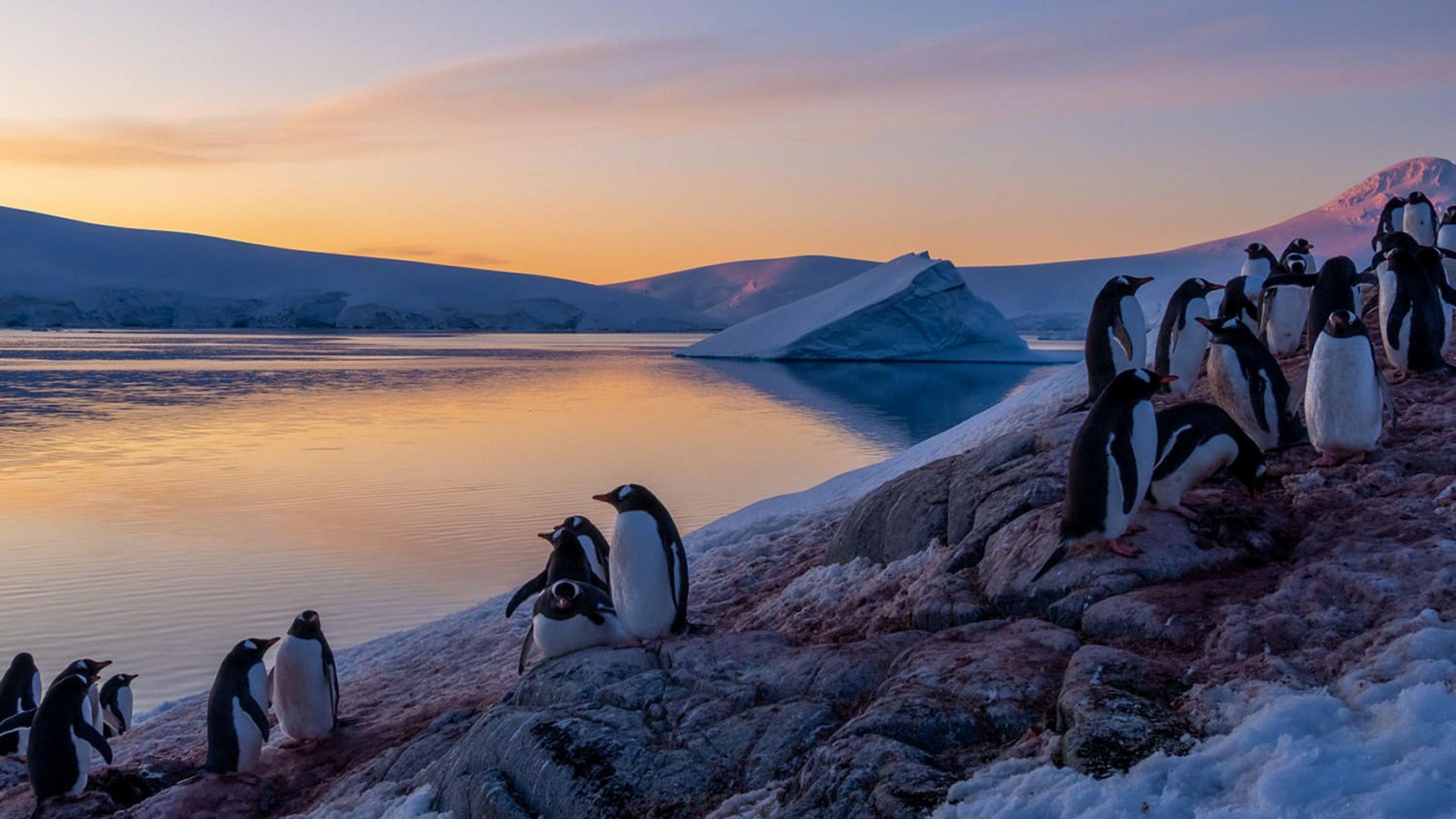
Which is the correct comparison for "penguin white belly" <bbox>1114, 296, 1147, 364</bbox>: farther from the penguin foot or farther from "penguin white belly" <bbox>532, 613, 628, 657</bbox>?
"penguin white belly" <bbox>532, 613, 628, 657</bbox>

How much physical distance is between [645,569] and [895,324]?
36602 millimetres

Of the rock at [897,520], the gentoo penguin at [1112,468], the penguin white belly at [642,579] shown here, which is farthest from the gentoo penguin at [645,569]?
the gentoo penguin at [1112,468]

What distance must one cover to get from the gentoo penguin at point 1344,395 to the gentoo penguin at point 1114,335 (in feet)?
5.62

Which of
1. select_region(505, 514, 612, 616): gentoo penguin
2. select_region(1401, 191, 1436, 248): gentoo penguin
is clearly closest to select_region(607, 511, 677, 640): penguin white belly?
select_region(505, 514, 612, 616): gentoo penguin

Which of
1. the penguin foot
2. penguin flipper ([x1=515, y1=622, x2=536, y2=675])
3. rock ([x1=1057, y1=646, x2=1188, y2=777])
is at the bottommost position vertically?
penguin flipper ([x1=515, y1=622, x2=536, y2=675])

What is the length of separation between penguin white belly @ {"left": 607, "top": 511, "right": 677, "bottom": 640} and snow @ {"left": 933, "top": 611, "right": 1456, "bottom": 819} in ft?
8.08

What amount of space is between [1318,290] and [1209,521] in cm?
330

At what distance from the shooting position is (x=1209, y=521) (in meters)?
4.51

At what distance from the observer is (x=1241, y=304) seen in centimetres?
741

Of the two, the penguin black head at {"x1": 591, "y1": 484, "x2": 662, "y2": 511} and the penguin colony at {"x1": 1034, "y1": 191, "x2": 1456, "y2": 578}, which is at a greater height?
the penguin colony at {"x1": 1034, "y1": 191, "x2": 1456, "y2": 578}

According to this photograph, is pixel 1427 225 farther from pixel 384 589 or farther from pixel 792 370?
pixel 792 370

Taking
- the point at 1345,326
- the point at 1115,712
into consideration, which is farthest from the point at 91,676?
the point at 1345,326

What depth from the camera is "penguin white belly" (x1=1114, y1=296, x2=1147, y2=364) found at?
7148 millimetres

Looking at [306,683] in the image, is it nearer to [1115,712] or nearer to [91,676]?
[91,676]
